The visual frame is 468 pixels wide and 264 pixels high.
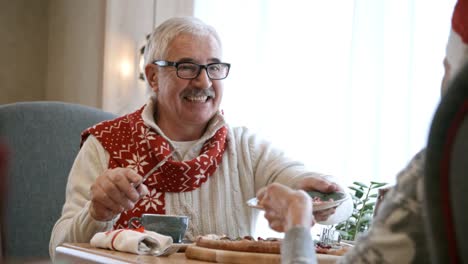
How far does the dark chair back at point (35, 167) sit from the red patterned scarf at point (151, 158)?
0.49 m

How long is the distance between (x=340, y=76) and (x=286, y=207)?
7.19 feet

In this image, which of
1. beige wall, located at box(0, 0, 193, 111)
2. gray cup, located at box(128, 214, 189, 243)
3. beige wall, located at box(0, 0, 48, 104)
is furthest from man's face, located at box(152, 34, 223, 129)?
beige wall, located at box(0, 0, 48, 104)

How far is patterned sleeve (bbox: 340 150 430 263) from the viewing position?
644 mm

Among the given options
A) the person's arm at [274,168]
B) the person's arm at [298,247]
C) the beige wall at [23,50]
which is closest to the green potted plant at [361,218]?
the person's arm at [274,168]

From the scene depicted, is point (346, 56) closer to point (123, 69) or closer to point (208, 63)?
point (208, 63)

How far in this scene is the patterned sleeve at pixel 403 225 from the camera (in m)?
0.64

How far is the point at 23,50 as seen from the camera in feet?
18.1

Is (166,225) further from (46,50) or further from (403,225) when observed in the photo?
(46,50)

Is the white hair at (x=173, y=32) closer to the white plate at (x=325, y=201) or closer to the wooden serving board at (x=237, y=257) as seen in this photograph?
the white plate at (x=325, y=201)

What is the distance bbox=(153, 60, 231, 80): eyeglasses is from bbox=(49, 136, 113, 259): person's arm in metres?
0.33

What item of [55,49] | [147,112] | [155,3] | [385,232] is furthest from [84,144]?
[55,49]

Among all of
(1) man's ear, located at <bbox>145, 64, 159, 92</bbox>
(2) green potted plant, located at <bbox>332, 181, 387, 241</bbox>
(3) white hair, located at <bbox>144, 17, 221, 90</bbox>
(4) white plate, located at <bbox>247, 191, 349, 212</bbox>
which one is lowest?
(2) green potted plant, located at <bbox>332, 181, 387, 241</bbox>

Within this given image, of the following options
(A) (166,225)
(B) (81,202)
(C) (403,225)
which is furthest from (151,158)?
(C) (403,225)

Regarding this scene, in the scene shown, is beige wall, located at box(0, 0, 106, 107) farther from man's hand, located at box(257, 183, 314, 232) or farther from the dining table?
man's hand, located at box(257, 183, 314, 232)
